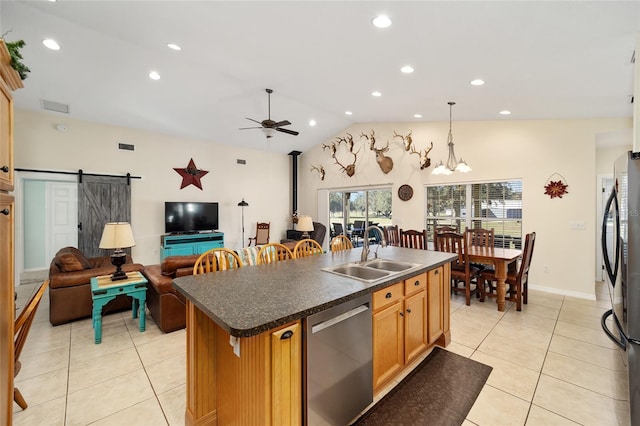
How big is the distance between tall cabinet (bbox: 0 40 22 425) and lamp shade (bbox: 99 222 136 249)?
171cm

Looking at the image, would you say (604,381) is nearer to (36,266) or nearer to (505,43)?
(505,43)

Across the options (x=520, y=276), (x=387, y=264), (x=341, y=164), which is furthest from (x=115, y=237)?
(x=341, y=164)

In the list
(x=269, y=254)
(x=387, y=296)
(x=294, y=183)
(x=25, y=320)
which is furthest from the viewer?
(x=294, y=183)

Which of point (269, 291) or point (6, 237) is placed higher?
point (6, 237)

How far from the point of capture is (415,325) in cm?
235

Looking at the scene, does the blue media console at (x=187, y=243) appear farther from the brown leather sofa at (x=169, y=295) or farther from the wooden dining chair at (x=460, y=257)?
the wooden dining chair at (x=460, y=257)

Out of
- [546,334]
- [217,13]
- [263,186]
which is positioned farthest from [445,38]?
[263,186]

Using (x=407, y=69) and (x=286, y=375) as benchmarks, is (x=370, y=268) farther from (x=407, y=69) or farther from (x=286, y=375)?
(x=407, y=69)

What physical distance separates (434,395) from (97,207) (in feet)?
21.8

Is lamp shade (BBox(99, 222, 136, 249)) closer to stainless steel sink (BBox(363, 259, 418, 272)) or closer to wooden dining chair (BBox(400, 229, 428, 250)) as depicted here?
stainless steel sink (BBox(363, 259, 418, 272))

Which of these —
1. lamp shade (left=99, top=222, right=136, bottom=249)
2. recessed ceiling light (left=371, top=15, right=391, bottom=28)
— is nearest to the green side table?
lamp shade (left=99, top=222, right=136, bottom=249)

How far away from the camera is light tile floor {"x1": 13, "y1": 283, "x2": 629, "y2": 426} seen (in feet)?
6.31

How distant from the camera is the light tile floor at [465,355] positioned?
75.7 inches

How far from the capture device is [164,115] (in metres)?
5.71
